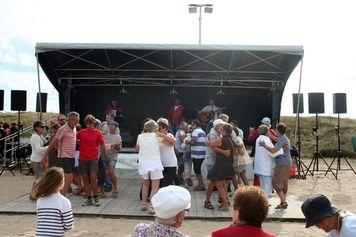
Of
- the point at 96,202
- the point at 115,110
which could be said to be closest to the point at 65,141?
the point at 96,202

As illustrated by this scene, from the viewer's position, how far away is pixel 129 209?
773 cm

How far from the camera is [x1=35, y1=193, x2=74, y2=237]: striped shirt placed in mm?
3719

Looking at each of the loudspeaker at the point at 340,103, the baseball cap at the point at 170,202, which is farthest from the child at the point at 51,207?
the loudspeaker at the point at 340,103

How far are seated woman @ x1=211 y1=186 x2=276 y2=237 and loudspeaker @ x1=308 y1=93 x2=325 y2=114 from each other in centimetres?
1169

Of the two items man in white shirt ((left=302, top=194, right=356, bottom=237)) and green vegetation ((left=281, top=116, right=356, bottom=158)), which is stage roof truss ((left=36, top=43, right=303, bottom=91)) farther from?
man in white shirt ((left=302, top=194, right=356, bottom=237))

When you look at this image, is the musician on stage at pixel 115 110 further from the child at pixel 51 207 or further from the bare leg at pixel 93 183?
the child at pixel 51 207

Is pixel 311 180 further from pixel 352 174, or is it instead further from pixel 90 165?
pixel 90 165

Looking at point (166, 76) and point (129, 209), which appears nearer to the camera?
point (129, 209)

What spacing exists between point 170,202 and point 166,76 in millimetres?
12056

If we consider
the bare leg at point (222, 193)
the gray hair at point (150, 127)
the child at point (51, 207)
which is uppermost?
the gray hair at point (150, 127)

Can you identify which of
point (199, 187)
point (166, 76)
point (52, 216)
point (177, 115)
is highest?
point (166, 76)

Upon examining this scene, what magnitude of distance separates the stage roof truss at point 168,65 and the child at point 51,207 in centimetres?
775

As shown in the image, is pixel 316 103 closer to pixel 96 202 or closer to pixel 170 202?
pixel 96 202

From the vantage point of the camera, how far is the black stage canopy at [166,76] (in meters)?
11.8
